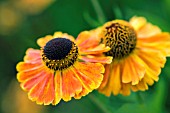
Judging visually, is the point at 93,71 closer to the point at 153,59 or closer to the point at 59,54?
the point at 59,54

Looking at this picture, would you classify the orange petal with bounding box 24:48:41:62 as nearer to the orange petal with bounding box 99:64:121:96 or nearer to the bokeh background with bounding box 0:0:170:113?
the orange petal with bounding box 99:64:121:96

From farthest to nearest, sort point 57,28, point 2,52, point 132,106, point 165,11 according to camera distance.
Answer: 1. point 2,52
2. point 57,28
3. point 165,11
4. point 132,106

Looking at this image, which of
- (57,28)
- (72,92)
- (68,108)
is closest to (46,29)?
(57,28)

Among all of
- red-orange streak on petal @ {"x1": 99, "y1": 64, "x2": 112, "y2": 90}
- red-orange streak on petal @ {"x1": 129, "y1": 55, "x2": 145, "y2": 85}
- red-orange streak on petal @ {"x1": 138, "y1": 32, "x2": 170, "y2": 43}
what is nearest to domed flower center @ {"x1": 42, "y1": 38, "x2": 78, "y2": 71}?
red-orange streak on petal @ {"x1": 99, "y1": 64, "x2": 112, "y2": 90}

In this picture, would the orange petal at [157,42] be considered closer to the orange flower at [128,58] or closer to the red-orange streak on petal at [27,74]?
the orange flower at [128,58]

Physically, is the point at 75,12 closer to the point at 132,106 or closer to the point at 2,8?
the point at 2,8

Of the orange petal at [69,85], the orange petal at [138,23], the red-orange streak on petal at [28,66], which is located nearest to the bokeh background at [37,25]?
the orange petal at [138,23]

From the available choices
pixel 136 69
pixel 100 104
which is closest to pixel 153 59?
pixel 136 69
